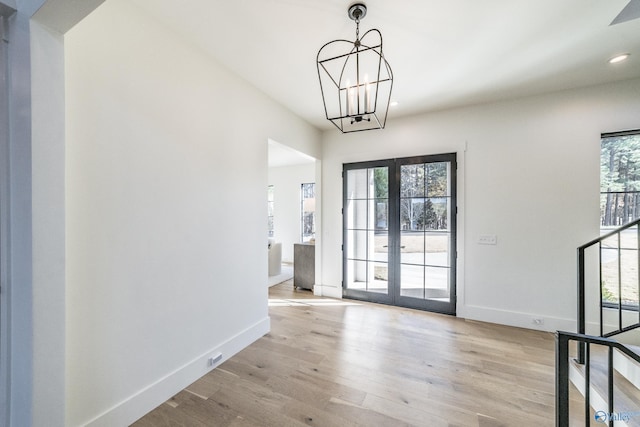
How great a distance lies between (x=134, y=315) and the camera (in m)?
1.74

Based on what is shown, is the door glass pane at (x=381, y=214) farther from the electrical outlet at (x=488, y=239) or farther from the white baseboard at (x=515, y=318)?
the white baseboard at (x=515, y=318)

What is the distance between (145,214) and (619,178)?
15.8 ft

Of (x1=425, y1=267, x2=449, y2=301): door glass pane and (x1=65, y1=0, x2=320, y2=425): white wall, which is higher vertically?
(x1=65, y1=0, x2=320, y2=425): white wall

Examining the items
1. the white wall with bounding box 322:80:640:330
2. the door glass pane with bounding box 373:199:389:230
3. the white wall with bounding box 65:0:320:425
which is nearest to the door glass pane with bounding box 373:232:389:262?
the door glass pane with bounding box 373:199:389:230

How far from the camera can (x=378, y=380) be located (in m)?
2.14

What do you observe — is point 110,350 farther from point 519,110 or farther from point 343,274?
point 519,110

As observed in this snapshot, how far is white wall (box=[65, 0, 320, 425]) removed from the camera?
149cm

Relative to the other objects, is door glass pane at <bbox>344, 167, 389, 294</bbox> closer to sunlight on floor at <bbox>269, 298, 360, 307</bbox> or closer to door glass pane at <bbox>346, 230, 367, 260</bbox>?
door glass pane at <bbox>346, 230, 367, 260</bbox>

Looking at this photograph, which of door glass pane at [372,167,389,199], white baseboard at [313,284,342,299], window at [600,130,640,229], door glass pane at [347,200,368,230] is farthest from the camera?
white baseboard at [313,284,342,299]

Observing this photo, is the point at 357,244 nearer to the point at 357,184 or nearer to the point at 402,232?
the point at 402,232

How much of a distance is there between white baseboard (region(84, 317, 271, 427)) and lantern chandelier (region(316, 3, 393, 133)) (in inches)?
90.1

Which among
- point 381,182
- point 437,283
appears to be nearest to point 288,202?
point 381,182

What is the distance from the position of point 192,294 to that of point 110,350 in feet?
2.05

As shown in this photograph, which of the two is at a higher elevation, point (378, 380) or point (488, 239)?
point (488, 239)
